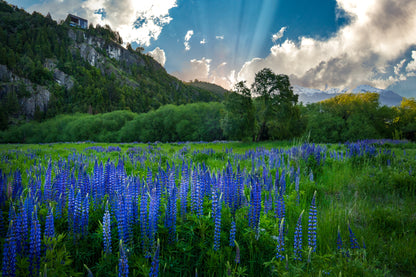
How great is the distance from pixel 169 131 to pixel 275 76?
33856mm

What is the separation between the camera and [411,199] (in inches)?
211

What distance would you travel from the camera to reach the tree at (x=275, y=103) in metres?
31.0

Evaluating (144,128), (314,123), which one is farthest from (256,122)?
(144,128)

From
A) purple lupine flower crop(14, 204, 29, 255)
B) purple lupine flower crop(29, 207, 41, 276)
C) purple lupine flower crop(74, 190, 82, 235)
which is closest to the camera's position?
purple lupine flower crop(29, 207, 41, 276)

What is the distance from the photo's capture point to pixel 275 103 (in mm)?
31312

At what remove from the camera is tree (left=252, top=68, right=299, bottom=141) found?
31.0m

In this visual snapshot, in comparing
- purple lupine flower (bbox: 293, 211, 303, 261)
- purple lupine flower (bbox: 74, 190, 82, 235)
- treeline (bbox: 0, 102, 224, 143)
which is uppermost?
treeline (bbox: 0, 102, 224, 143)

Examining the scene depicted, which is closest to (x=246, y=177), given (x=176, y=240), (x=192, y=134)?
(x=176, y=240)

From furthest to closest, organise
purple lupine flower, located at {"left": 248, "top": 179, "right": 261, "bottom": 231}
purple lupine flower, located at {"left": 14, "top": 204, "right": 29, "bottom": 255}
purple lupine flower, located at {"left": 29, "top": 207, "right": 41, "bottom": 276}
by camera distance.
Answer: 1. purple lupine flower, located at {"left": 248, "top": 179, "right": 261, "bottom": 231}
2. purple lupine flower, located at {"left": 14, "top": 204, "right": 29, "bottom": 255}
3. purple lupine flower, located at {"left": 29, "top": 207, "right": 41, "bottom": 276}

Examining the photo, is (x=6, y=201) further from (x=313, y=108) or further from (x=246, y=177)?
(x=313, y=108)

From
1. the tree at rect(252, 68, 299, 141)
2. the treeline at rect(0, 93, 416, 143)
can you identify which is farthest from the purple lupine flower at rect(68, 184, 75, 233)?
the treeline at rect(0, 93, 416, 143)

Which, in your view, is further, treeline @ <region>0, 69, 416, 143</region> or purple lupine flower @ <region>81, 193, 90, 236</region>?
treeline @ <region>0, 69, 416, 143</region>

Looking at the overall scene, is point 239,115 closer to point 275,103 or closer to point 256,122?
point 256,122

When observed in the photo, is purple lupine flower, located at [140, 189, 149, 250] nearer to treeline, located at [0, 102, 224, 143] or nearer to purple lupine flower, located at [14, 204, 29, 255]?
purple lupine flower, located at [14, 204, 29, 255]
